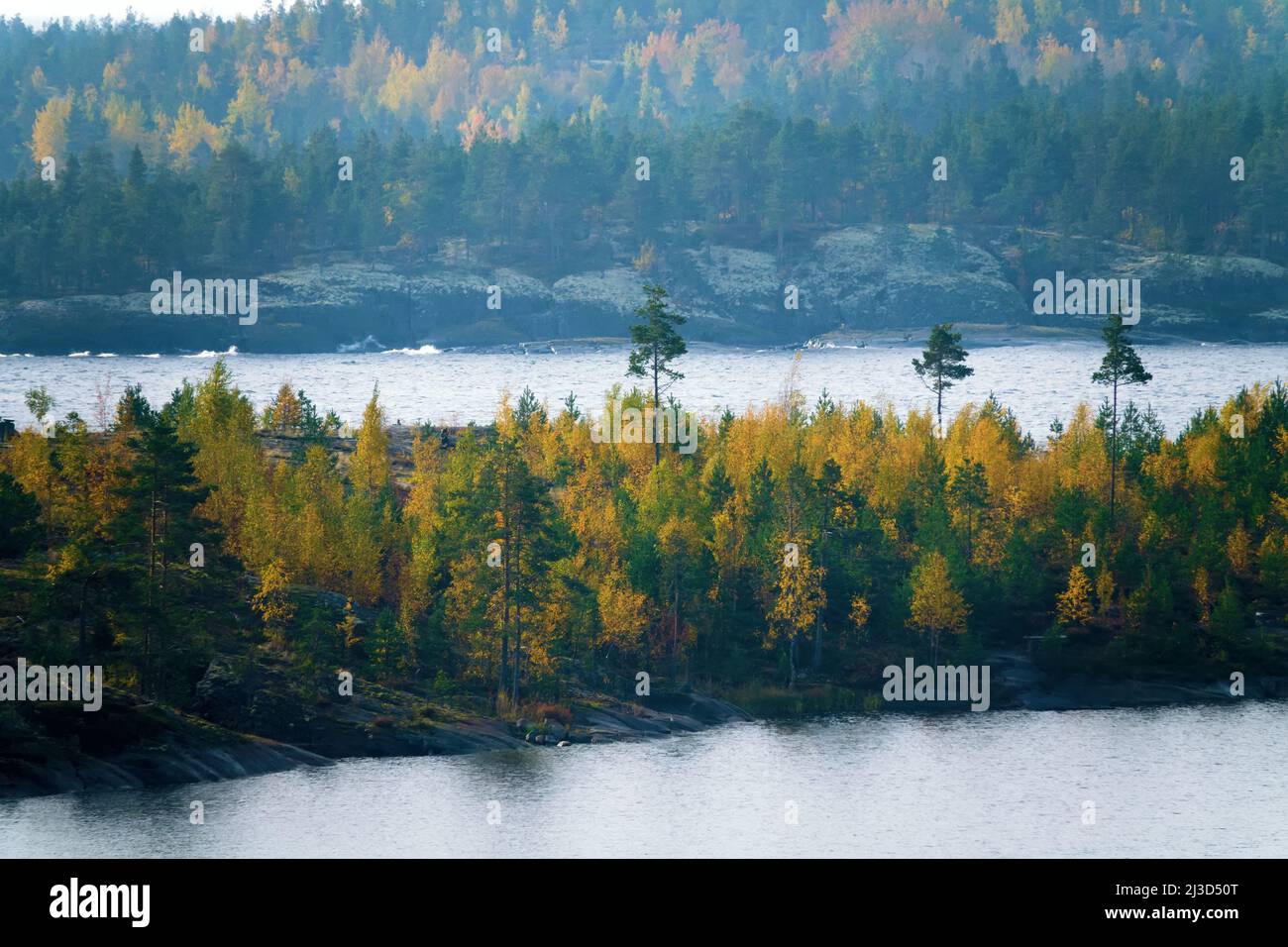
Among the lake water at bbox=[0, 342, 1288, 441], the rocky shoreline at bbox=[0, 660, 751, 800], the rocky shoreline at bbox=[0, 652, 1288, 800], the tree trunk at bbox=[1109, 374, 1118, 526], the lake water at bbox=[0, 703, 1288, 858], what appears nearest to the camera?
the lake water at bbox=[0, 703, 1288, 858]

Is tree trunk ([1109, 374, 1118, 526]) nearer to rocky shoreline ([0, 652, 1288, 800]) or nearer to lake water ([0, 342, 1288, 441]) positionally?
rocky shoreline ([0, 652, 1288, 800])

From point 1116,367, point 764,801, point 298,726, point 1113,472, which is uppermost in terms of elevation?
point 1116,367

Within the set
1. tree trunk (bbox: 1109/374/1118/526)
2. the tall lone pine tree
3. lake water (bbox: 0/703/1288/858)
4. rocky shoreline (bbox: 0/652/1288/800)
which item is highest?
the tall lone pine tree

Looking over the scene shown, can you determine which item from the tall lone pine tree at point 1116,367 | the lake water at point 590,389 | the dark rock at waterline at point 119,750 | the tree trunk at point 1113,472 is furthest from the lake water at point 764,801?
the lake water at point 590,389

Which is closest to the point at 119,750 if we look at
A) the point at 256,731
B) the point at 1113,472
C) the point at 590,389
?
the point at 256,731

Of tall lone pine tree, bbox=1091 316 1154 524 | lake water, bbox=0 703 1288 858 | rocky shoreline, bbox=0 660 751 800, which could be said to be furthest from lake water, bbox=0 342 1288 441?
rocky shoreline, bbox=0 660 751 800

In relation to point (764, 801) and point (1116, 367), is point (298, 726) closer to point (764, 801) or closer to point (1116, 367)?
point (764, 801)

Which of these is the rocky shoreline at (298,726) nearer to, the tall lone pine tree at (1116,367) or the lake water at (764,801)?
the lake water at (764,801)

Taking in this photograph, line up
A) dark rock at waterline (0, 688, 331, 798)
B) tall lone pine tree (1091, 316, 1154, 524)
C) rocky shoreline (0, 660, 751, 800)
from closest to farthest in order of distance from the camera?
dark rock at waterline (0, 688, 331, 798)
rocky shoreline (0, 660, 751, 800)
tall lone pine tree (1091, 316, 1154, 524)

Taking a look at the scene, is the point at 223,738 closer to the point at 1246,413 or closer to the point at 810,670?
the point at 810,670
